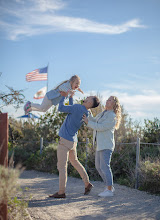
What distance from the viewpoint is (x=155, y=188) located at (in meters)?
6.36

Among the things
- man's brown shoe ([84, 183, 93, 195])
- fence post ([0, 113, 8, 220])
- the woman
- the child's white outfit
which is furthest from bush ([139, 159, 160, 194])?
fence post ([0, 113, 8, 220])

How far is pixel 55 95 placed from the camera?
5.64 metres

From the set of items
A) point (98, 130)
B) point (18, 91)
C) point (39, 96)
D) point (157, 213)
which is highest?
point (39, 96)

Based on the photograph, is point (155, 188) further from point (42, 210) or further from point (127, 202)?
point (42, 210)

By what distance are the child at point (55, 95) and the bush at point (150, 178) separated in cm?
250

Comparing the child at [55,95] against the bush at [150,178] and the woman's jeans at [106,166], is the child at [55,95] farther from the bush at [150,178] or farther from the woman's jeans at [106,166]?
the bush at [150,178]

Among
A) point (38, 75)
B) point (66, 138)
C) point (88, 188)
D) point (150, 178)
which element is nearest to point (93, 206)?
point (88, 188)

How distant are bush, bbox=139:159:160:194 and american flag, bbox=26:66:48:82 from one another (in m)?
12.1

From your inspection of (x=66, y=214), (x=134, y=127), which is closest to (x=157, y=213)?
(x=66, y=214)

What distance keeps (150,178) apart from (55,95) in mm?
2829

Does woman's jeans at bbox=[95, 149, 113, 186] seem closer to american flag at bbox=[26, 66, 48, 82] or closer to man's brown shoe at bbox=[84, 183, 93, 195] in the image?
man's brown shoe at bbox=[84, 183, 93, 195]

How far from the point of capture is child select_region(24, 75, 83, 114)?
17.4 feet

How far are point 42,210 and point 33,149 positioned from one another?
841 centimetres

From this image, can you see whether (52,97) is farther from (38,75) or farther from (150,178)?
(38,75)
